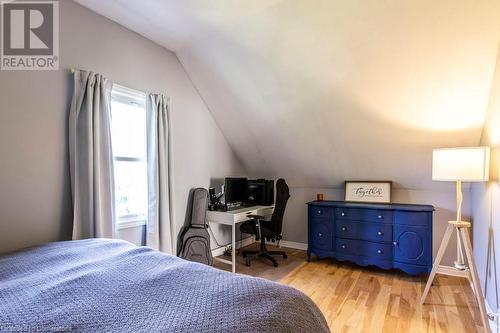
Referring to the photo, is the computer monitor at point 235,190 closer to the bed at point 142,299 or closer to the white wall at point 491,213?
the bed at point 142,299

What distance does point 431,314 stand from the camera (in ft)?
7.29

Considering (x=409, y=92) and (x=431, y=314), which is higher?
(x=409, y=92)

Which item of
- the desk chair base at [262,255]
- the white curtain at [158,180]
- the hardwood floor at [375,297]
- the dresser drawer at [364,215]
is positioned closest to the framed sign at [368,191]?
the dresser drawer at [364,215]

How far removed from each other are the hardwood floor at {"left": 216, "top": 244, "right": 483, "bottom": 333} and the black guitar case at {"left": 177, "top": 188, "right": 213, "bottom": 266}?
1.38ft

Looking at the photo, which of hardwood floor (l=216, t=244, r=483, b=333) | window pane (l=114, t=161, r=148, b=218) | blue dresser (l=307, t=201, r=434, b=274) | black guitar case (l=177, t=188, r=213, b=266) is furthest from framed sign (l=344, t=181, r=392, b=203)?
window pane (l=114, t=161, r=148, b=218)

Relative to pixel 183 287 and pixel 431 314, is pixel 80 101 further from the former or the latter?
pixel 431 314

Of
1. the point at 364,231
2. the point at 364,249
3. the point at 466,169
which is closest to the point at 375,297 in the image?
the point at 364,249

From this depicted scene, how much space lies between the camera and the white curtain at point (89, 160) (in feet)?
6.93

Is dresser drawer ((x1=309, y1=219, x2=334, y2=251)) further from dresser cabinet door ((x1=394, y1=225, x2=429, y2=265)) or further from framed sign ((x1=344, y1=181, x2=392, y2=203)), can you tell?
dresser cabinet door ((x1=394, y1=225, x2=429, y2=265))

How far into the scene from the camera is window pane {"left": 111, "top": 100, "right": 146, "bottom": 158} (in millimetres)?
2576

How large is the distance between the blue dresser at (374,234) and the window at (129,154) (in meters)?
2.24

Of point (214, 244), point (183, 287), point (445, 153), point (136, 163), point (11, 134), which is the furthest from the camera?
point (214, 244)

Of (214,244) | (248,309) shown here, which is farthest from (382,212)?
(248,309)

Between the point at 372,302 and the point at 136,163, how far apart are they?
2.72 meters
